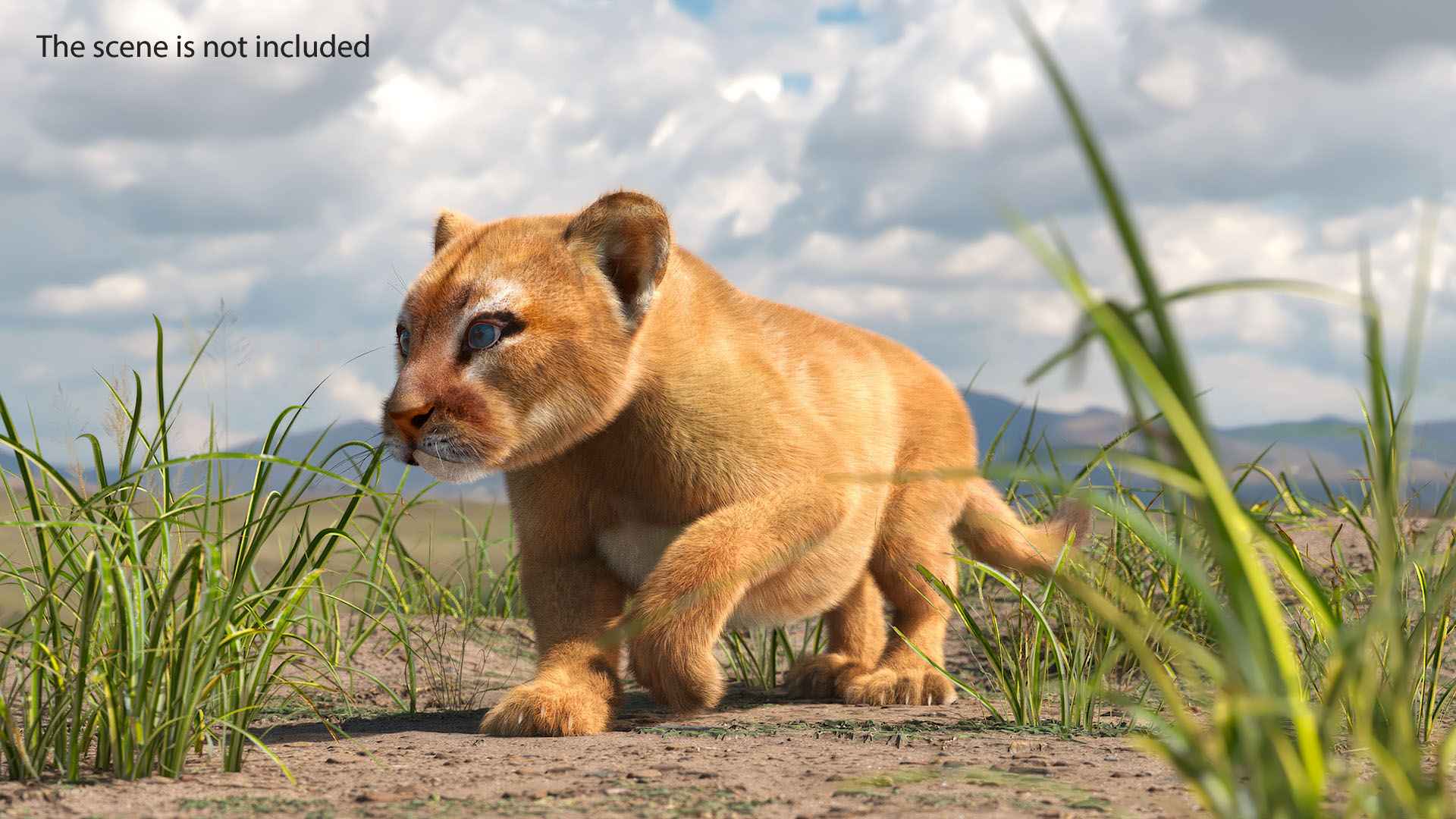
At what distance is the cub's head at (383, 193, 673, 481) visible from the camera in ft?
9.09

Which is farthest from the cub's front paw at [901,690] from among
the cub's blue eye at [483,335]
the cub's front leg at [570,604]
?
the cub's blue eye at [483,335]

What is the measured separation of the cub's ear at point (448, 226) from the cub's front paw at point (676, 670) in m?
1.36

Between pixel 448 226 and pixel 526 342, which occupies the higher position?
pixel 448 226

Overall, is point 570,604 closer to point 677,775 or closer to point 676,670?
point 676,670

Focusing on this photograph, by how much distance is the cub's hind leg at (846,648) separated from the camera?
3.73m

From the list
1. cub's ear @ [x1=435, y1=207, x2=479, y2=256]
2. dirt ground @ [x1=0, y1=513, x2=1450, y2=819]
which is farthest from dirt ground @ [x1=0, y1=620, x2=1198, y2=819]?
cub's ear @ [x1=435, y1=207, x2=479, y2=256]

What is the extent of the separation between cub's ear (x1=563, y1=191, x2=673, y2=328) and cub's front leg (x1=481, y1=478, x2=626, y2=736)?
684mm

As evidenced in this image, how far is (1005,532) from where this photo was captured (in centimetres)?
391

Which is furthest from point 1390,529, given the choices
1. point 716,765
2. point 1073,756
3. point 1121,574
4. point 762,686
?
point 762,686

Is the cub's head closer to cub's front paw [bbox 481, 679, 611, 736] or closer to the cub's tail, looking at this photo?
cub's front paw [bbox 481, 679, 611, 736]

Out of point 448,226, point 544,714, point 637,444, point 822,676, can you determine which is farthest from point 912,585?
point 448,226

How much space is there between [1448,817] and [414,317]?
8.04ft

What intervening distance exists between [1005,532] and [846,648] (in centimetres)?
68

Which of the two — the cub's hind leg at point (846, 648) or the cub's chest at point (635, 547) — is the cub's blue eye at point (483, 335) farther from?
the cub's hind leg at point (846, 648)
